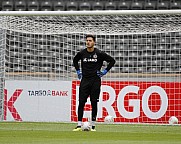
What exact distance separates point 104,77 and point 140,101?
1138 mm

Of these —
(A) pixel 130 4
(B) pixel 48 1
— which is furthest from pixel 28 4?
(A) pixel 130 4

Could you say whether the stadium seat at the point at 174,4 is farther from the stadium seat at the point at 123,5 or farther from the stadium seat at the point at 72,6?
the stadium seat at the point at 72,6

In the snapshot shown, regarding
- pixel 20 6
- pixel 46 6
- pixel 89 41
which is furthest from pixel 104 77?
pixel 20 6

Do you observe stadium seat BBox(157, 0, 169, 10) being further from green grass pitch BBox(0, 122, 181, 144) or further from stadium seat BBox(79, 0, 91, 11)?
green grass pitch BBox(0, 122, 181, 144)

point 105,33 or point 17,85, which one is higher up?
point 105,33

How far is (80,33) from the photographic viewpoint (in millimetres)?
15461

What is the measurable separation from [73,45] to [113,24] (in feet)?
3.95

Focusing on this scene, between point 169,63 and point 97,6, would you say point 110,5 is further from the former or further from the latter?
point 169,63

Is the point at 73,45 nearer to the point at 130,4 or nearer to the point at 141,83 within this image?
the point at 141,83

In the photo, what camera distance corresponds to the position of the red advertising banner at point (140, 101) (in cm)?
1459

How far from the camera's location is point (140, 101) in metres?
14.7

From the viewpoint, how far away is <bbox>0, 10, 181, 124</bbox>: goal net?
14.7m

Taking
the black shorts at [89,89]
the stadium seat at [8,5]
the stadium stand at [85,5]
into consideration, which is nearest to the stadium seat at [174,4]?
the stadium stand at [85,5]

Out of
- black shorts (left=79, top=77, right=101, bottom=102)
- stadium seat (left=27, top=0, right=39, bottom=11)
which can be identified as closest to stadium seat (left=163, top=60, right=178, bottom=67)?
black shorts (left=79, top=77, right=101, bottom=102)
